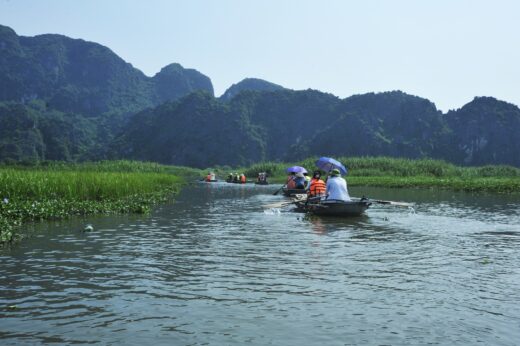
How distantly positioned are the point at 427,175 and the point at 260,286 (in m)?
48.0

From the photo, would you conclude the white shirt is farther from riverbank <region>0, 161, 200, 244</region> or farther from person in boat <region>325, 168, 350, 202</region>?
riverbank <region>0, 161, 200, 244</region>

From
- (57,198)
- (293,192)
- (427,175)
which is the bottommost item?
(57,198)

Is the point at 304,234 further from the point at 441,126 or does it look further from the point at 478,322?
the point at 441,126

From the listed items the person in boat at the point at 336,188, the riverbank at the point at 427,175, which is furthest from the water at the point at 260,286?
the riverbank at the point at 427,175

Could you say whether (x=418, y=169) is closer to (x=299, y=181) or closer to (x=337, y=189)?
(x=299, y=181)

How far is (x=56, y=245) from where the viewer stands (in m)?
11.7

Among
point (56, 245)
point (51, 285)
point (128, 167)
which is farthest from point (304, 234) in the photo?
point (128, 167)

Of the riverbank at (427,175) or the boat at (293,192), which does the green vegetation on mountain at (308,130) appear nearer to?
the riverbank at (427,175)

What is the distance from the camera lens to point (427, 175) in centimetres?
5269

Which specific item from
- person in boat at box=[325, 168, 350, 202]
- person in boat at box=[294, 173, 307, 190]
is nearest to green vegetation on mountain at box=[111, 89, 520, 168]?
person in boat at box=[294, 173, 307, 190]

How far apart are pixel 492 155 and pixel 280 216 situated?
136480mm

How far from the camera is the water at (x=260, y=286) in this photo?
6.09 m

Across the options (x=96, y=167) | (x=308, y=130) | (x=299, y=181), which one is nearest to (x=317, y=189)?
(x=299, y=181)

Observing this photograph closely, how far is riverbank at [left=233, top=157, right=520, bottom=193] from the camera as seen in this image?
3731cm
